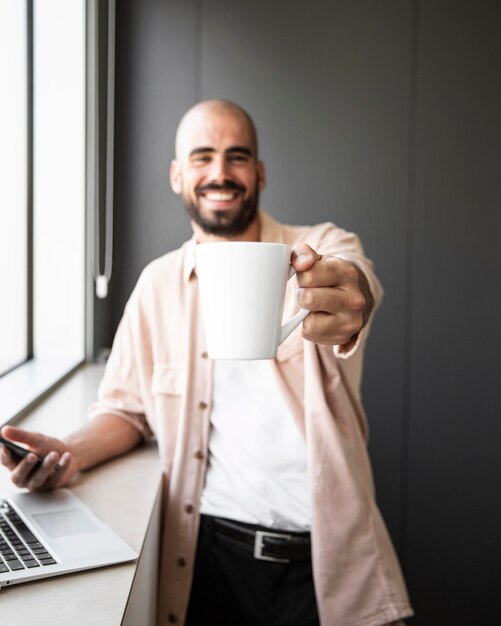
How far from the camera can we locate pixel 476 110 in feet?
7.60

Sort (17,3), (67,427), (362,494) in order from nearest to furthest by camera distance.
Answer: (362,494) < (67,427) < (17,3)

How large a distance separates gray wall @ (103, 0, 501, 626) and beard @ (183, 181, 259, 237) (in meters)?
0.86

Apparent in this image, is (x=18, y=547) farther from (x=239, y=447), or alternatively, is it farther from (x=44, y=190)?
(x=44, y=190)

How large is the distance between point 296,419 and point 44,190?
115cm

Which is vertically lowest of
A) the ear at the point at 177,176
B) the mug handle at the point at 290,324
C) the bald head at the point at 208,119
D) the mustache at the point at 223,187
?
the mug handle at the point at 290,324

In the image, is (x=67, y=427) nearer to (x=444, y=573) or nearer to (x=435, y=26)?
(x=444, y=573)

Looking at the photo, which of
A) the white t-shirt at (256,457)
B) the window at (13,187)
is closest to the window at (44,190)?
the window at (13,187)

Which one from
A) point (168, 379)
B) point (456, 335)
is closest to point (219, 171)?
point (168, 379)

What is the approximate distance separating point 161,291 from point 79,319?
784mm

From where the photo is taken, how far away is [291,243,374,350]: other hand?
2.08 feet

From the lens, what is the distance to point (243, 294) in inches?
22.6

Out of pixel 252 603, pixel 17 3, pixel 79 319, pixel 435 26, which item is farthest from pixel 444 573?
pixel 17 3

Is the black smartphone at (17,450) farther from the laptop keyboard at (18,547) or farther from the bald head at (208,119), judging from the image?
the bald head at (208,119)

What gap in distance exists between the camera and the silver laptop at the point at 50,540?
28.0 inches
